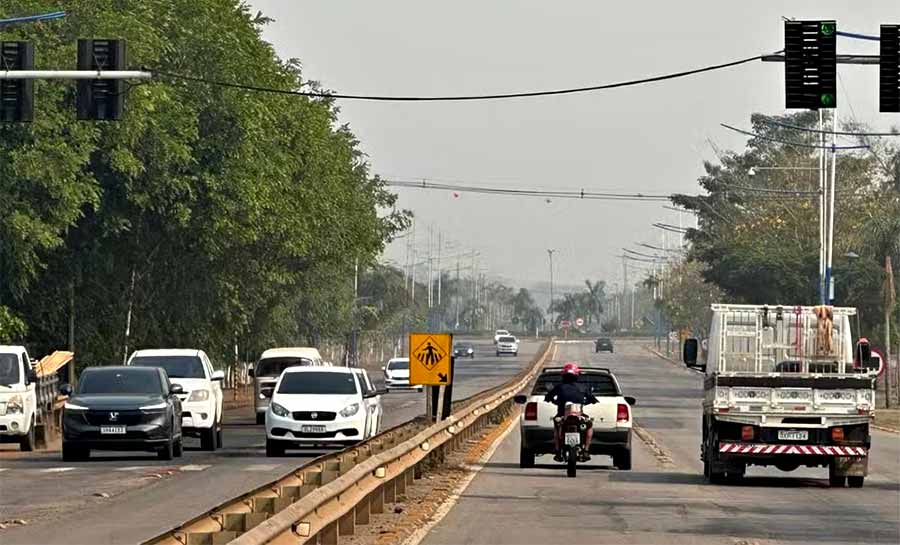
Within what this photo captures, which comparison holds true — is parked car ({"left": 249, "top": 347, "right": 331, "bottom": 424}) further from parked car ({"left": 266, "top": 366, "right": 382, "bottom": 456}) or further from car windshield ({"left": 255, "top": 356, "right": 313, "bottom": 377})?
parked car ({"left": 266, "top": 366, "right": 382, "bottom": 456})

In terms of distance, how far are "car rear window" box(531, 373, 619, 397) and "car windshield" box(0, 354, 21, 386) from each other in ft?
35.0

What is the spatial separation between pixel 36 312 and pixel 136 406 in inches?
1023

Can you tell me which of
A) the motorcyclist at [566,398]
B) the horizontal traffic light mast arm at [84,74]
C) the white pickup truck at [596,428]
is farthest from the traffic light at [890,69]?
the horizontal traffic light mast arm at [84,74]

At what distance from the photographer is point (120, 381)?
36.6 meters

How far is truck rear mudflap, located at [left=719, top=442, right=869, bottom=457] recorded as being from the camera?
96.8ft

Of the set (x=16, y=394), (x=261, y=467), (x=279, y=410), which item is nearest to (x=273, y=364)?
(x=16, y=394)

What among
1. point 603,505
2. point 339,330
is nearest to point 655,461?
point 603,505

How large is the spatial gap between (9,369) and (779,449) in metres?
16.5

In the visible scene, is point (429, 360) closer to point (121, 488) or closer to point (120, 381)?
point (120, 381)

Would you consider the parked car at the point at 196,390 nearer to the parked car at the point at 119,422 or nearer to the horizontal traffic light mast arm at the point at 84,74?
the parked car at the point at 119,422

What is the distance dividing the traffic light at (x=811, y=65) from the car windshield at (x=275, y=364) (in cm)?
2957

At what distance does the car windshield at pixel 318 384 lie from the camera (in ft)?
124

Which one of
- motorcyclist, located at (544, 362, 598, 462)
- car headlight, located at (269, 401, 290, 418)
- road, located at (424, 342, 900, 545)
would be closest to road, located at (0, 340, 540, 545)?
car headlight, located at (269, 401, 290, 418)

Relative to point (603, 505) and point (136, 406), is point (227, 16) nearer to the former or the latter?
point (136, 406)
